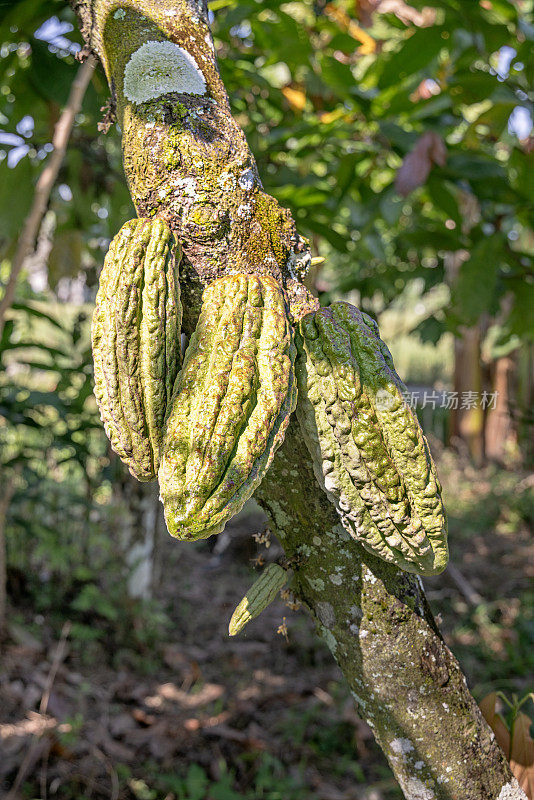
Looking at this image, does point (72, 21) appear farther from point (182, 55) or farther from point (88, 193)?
point (182, 55)

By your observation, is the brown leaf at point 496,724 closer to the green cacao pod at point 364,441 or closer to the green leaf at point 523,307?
the green cacao pod at point 364,441

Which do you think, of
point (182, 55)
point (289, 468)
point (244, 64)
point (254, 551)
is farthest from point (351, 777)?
point (244, 64)

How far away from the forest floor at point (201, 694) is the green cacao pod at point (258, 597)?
534mm

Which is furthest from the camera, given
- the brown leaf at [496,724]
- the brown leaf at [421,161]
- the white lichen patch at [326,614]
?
the brown leaf at [421,161]

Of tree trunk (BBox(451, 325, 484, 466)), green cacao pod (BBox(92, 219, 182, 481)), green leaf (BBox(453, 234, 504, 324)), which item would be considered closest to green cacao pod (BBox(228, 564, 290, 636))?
green cacao pod (BBox(92, 219, 182, 481))

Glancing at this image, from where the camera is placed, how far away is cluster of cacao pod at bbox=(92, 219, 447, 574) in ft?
2.09

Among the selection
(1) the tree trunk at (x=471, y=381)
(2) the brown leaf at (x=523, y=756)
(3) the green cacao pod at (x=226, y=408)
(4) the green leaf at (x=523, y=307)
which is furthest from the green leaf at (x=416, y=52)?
(1) the tree trunk at (x=471, y=381)

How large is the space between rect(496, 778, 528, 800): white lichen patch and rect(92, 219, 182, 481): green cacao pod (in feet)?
1.87

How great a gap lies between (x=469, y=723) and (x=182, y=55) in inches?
34.7

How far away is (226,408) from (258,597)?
24 centimetres

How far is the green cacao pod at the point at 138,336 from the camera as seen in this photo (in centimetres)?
65

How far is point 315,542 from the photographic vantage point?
0.73 meters

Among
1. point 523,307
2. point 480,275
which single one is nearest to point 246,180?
point 480,275

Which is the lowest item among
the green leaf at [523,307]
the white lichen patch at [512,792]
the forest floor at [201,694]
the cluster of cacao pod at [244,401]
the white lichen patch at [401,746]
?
the forest floor at [201,694]
